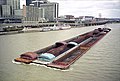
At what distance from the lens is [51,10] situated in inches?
862

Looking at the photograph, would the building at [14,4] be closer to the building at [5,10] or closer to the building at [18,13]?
the building at [18,13]

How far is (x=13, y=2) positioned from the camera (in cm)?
2100

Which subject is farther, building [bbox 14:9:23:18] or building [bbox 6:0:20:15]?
building [bbox 14:9:23:18]

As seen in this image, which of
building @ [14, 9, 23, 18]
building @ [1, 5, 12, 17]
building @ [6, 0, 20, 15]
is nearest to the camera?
building @ [1, 5, 12, 17]

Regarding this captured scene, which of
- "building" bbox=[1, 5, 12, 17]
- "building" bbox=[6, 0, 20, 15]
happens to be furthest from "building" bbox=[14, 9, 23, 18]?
"building" bbox=[1, 5, 12, 17]

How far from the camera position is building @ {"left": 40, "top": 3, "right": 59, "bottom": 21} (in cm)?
2158

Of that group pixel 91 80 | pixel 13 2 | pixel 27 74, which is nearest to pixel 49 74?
pixel 27 74

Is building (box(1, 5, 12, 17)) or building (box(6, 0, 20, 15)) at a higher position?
building (box(6, 0, 20, 15))

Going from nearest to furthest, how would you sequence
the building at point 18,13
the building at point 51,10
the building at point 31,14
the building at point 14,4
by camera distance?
the building at point 31,14, the building at point 14,4, the building at point 18,13, the building at point 51,10

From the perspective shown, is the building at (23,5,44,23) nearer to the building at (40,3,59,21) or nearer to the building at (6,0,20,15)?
the building at (40,3,59,21)

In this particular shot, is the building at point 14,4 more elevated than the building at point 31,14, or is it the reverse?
the building at point 14,4

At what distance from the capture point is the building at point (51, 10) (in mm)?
21578

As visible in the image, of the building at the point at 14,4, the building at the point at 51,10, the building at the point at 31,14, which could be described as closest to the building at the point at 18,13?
the building at the point at 14,4

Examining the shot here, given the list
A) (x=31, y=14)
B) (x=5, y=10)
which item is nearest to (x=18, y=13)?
(x=5, y=10)
